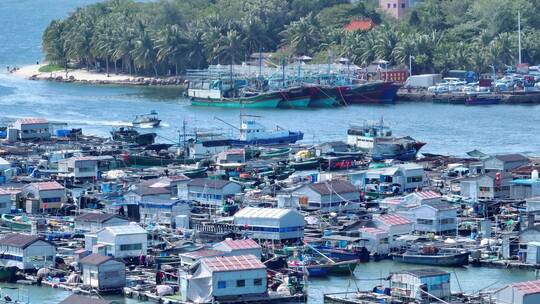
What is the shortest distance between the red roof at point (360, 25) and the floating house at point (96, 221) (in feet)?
124

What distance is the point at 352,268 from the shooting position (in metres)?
28.4

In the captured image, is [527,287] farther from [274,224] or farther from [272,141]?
[272,141]

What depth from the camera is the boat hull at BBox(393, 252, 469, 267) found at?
28953 millimetres

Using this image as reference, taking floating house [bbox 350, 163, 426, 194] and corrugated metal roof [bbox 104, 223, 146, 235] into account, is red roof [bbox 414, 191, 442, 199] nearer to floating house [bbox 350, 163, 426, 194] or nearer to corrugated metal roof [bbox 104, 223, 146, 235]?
floating house [bbox 350, 163, 426, 194]

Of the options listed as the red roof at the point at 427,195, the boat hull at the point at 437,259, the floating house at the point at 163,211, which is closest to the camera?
the boat hull at the point at 437,259

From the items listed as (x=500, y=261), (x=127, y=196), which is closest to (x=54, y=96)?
(x=127, y=196)

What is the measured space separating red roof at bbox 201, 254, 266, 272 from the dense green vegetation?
36661 millimetres

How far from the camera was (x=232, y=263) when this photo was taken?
86.7 feet

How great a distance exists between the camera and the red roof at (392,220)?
30344 mm

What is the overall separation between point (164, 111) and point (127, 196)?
22194 millimetres

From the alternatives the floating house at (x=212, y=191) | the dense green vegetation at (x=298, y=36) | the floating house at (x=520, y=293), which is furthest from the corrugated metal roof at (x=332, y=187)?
the dense green vegetation at (x=298, y=36)

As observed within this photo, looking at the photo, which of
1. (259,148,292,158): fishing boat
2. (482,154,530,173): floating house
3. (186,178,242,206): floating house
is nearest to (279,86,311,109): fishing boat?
(259,148,292,158): fishing boat

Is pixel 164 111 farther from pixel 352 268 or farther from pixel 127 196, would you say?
pixel 352 268

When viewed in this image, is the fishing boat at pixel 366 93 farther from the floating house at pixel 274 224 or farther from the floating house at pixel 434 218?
the floating house at pixel 274 224
